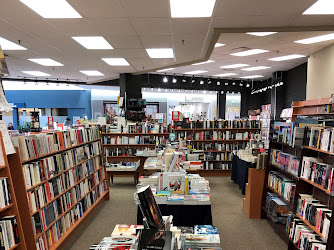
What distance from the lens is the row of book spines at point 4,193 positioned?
2.01 meters

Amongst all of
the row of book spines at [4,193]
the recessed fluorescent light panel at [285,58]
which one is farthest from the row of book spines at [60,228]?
the recessed fluorescent light panel at [285,58]

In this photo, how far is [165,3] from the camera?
125 inches

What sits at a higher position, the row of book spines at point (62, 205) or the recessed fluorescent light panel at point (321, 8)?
the recessed fluorescent light panel at point (321, 8)

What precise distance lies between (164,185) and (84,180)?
6.51 feet

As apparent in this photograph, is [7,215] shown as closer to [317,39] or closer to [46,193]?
[46,193]

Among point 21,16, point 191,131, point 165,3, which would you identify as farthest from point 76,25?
point 191,131

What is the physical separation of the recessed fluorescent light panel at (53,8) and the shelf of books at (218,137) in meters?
4.60

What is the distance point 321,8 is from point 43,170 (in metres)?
4.95

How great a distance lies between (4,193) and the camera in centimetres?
204

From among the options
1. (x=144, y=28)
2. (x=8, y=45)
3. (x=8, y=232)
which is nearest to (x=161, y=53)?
(x=144, y=28)

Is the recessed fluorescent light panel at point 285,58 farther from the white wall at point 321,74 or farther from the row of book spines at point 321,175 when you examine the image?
the row of book spines at point 321,175

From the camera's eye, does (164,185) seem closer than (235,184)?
Yes

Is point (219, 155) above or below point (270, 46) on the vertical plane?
below

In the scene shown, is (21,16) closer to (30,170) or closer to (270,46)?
(30,170)
